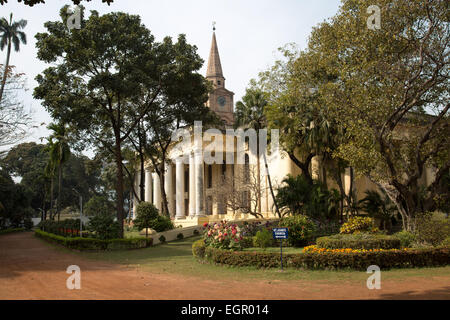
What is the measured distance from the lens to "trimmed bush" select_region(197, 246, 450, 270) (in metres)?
→ 12.2

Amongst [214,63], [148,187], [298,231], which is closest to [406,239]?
[298,231]

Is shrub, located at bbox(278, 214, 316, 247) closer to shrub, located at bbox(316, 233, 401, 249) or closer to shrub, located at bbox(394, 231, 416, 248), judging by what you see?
shrub, located at bbox(316, 233, 401, 249)

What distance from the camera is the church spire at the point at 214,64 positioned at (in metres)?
65.9

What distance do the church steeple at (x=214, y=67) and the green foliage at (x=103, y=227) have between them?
44.4m

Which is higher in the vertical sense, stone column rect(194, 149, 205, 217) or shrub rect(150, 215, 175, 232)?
stone column rect(194, 149, 205, 217)

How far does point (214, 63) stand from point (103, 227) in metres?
47.1

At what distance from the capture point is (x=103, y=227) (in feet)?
79.6

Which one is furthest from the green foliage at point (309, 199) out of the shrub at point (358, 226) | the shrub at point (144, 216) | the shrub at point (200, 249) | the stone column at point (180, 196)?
the stone column at point (180, 196)

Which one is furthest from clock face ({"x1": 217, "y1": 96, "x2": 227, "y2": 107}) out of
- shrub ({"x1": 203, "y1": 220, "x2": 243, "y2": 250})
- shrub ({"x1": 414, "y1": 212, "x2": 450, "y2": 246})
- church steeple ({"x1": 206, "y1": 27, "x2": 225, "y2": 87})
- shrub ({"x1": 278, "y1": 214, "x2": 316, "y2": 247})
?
shrub ({"x1": 414, "y1": 212, "x2": 450, "y2": 246})

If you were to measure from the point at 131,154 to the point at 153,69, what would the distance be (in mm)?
15845

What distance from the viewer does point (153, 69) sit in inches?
1042

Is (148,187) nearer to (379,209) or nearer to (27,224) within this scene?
(27,224)

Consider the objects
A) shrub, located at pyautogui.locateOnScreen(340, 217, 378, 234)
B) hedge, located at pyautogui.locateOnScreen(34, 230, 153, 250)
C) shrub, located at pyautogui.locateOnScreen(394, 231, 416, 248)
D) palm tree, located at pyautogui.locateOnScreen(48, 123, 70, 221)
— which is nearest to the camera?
shrub, located at pyautogui.locateOnScreen(394, 231, 416, 248)

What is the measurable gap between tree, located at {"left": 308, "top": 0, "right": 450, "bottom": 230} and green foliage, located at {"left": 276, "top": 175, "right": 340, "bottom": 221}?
23.0 feet
